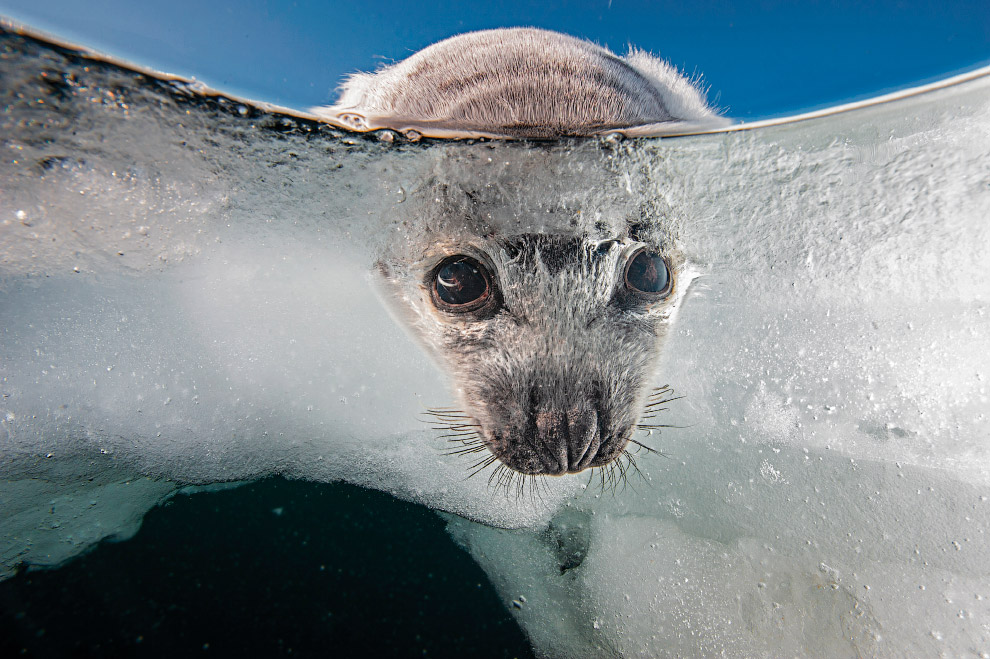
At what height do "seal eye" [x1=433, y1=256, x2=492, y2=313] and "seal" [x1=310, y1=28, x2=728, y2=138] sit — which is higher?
"seal" [x1=310, y1=28, x2=728, y2=138]

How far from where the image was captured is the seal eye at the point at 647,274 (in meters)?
1.71

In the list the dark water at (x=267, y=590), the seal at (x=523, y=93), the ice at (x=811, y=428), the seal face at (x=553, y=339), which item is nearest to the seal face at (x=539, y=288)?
the seal face at (x=553, y=339)

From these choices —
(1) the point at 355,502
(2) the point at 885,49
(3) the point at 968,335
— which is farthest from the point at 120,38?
(3) the point at 968,335

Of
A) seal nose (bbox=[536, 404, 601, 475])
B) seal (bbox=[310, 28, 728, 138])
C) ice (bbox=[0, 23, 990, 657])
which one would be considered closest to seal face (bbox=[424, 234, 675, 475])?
seal nose (bbox=[536, 404, 601, 475])

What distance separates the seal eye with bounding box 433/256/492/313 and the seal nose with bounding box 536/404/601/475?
59cm

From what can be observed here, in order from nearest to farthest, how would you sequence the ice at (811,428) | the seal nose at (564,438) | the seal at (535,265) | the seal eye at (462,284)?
the seal nose at (564,438) < the seal at (535,265) < the ice at (811,428) < the seal eye at (462,284)

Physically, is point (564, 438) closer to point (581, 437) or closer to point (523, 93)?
point (581, 437)

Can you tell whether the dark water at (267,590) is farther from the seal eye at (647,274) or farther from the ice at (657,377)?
the seal eye at (647,274)

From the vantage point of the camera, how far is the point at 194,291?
2.00 m

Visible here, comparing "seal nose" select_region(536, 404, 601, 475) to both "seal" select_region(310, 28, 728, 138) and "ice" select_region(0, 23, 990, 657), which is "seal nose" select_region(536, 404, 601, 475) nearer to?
"ice" select_region(0, 23, 990, 657)

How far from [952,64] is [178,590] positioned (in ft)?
11.8

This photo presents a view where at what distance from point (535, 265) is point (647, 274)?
1.75 ft

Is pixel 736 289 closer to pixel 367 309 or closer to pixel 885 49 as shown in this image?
pixel 885 49

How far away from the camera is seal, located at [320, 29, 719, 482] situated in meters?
1.37
